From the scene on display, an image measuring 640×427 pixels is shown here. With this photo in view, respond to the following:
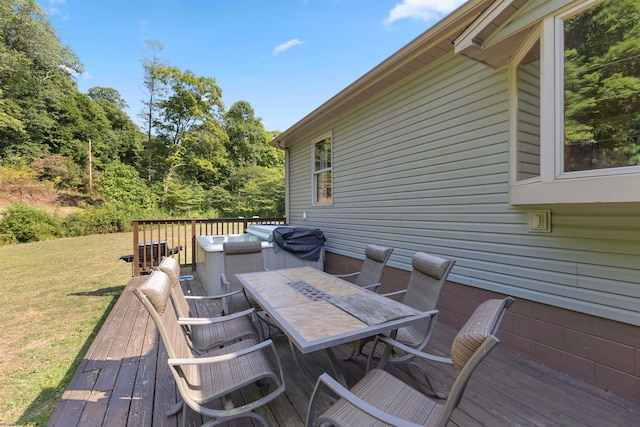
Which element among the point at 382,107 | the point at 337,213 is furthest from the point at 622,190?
the point at 337,213

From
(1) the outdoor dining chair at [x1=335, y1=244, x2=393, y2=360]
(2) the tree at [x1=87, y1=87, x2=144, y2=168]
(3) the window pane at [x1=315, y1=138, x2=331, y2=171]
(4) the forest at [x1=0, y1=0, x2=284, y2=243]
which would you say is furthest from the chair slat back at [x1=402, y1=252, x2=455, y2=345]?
(2) the tree at [x1=87, y1=87, x2=144, y2=168]

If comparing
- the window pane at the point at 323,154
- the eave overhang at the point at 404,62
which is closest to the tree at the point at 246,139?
the window pane at the point at 323,154

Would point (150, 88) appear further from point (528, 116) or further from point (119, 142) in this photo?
point (528, 116)

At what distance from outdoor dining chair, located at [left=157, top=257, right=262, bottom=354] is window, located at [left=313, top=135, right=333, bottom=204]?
149 inches

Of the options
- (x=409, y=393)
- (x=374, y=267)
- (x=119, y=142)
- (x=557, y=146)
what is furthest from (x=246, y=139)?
(x=409, y=393)

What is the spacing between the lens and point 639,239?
1946 millimetres

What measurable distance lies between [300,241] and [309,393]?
11.2 feet

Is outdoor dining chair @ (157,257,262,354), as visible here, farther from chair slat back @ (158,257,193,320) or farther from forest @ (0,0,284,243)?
forest @ (0,0,284,243)

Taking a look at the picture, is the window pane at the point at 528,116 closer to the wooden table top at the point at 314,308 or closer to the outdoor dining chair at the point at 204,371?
the wooden table top at the point at 314,308

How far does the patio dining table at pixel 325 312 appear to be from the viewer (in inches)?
63.8

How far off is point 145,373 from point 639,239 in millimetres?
3933

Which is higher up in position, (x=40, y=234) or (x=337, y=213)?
(x=337, y=213)

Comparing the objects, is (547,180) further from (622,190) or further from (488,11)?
(488,11)

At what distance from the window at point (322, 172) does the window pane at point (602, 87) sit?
4.17 meters
